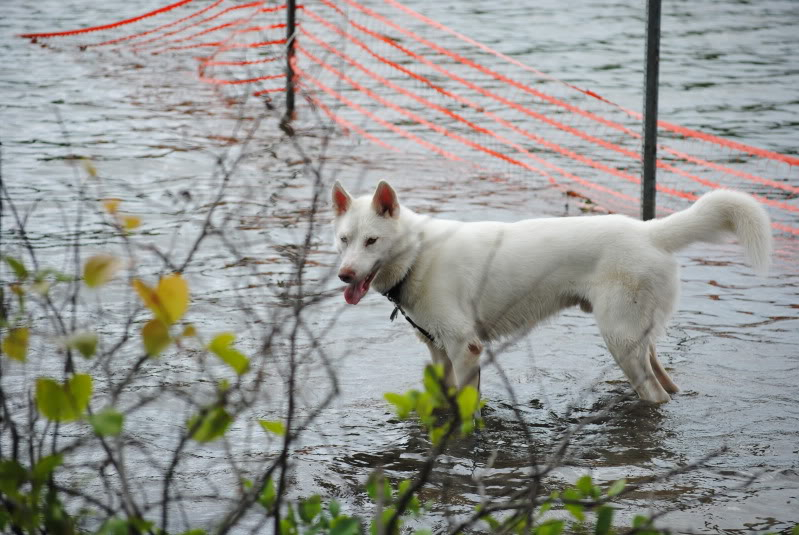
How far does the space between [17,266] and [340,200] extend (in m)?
3.02

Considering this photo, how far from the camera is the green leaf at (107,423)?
5.77 feet

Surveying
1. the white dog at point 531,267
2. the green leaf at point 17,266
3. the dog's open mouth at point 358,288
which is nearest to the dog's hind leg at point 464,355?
the white dog at point 531,267

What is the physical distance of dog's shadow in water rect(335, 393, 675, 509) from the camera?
4281mm

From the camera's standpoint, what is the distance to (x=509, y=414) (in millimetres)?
5238

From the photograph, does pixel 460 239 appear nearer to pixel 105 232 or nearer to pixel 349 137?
pixel 105 232

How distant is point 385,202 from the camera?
491 cm

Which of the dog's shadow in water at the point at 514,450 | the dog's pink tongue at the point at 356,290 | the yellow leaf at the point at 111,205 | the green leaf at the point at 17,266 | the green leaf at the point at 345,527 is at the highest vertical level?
the yellow leaf at the point at 111,205

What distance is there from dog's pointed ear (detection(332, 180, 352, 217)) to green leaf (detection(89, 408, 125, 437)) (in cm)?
322

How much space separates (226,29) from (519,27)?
18.5 feet

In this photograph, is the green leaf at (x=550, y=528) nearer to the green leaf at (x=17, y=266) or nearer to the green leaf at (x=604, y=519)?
the green leaf at (x=604, y=519)

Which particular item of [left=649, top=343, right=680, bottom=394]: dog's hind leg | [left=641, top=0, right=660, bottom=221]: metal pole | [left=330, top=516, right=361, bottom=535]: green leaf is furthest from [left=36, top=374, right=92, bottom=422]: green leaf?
[left=641, top=0, right=660, bottom=221]: metal pole

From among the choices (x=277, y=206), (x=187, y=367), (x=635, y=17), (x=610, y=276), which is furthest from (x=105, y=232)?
(x=635, y=17)

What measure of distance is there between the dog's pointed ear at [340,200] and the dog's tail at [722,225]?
1568 mm

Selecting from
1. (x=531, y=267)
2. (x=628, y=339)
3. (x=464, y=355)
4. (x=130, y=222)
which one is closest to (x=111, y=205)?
(x=130, y=222)
